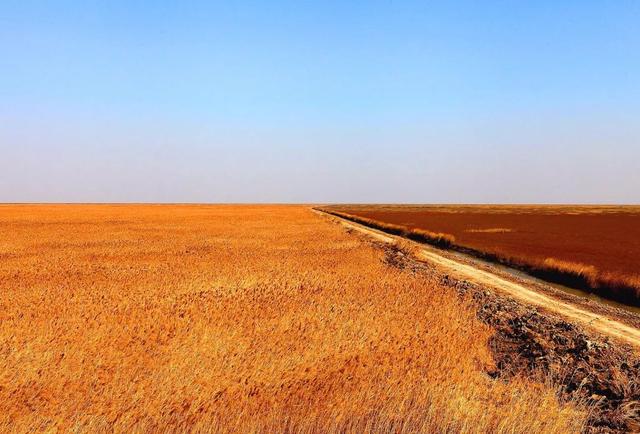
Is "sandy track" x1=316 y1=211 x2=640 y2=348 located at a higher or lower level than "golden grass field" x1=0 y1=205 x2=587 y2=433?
lower

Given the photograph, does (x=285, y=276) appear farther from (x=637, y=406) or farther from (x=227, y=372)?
(x=637, y=406)

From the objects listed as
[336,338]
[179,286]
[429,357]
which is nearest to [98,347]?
[336,338]

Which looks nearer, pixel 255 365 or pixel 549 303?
pixel 255 365

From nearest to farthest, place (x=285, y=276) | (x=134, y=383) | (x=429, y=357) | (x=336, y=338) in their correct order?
(x=134, y=383)
(x=429, y=357)
(x=336, y=338)
(x=285, y=276)

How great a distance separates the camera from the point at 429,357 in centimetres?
689

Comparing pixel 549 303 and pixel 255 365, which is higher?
pixel 255 365

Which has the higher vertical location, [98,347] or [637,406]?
[98,347]

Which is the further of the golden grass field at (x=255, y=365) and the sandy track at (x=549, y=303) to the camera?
the sandy track at (x=549, y=303)

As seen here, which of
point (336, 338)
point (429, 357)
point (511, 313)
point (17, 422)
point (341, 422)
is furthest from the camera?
point (511, 313)

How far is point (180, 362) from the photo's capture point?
239 inches

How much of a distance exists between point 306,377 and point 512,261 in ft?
68.8

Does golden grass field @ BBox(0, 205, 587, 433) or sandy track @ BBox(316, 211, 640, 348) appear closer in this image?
golden grass field @ BBox(0, 205, 587, 433)

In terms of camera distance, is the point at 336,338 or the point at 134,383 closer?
the point at 134,383

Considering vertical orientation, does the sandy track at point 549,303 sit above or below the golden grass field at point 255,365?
below
